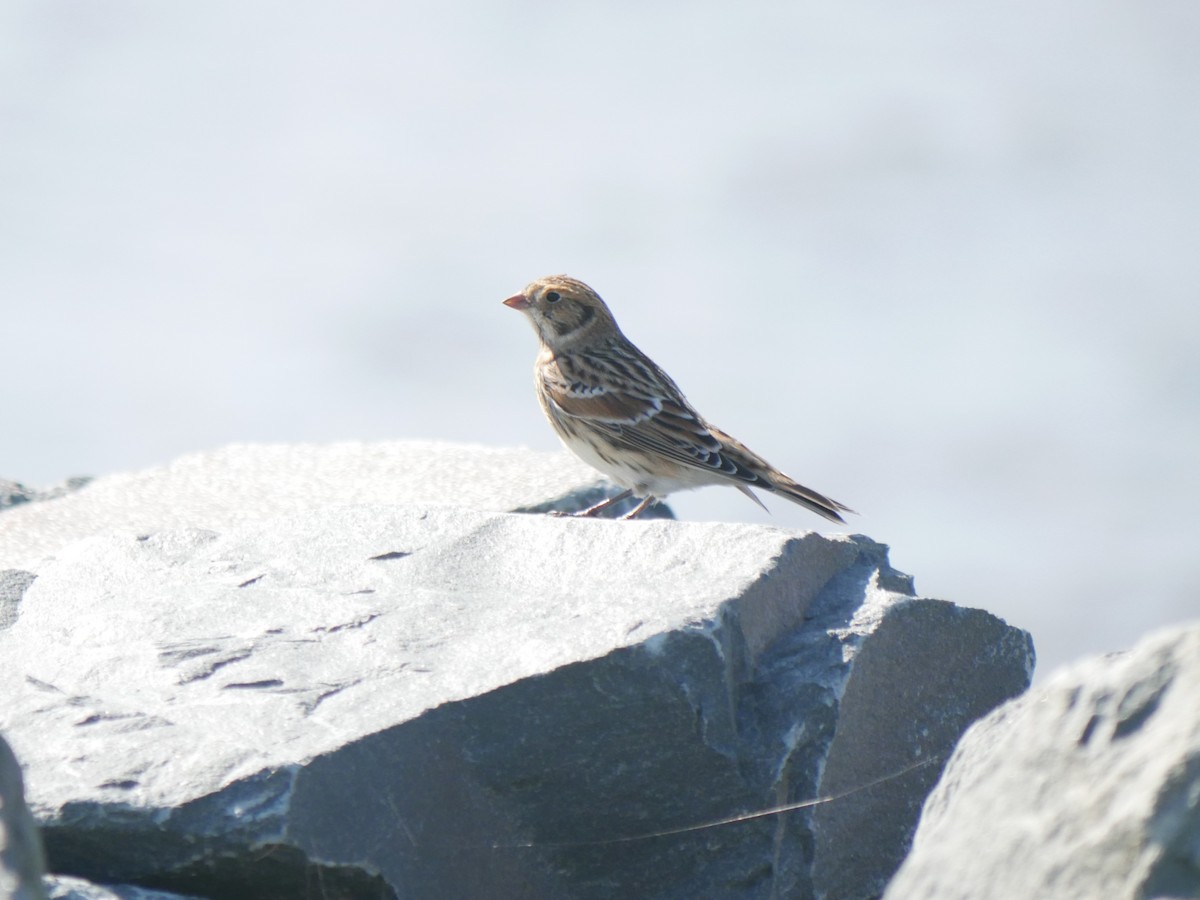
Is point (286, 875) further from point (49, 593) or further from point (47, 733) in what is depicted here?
point (49, 593)

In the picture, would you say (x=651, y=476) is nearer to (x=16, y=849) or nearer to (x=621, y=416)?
(x=621, y=416)

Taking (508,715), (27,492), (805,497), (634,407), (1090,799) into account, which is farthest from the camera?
(27,492)

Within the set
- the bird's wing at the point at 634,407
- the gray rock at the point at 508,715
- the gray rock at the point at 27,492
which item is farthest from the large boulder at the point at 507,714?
the gray rock at the point at 27,492

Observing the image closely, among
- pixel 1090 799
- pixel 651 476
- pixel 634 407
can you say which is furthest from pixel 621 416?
pixel 1090 799

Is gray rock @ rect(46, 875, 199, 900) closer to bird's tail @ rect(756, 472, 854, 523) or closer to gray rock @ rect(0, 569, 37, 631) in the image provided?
gray rock @ rect(0, 569, 37, 631)

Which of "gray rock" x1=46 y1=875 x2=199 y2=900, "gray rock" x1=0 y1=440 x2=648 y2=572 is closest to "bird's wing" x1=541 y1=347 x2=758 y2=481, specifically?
"gray rock" x1=0 y1=440 x2=648 y2=572

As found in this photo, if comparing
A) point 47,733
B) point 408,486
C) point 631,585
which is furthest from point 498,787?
point 408,486

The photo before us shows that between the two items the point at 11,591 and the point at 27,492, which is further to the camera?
the point at 27,492
